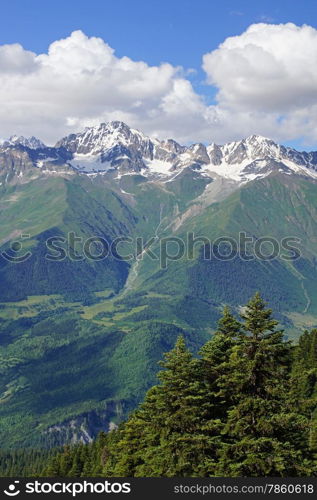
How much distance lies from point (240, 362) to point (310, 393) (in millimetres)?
74541

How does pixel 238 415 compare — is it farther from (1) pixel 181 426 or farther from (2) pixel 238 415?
(1) pixel 181 426

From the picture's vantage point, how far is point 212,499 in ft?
114

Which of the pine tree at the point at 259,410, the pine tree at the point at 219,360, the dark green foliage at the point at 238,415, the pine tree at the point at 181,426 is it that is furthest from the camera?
the pine tree at the point at 219,360

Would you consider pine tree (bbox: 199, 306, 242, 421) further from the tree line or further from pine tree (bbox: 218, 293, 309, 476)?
pine tree (bbox: 218, 293, 309, 476)

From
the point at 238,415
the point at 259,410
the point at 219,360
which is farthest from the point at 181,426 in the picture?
the point at 219,360

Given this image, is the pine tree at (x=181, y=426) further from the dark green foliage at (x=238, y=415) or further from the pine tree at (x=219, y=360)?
the pine tree at (x=219, y=360)

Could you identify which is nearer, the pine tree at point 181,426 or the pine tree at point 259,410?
the pine tree at point 259,410

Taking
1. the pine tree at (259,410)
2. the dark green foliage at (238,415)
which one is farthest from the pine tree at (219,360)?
the pine tree at (259,410)

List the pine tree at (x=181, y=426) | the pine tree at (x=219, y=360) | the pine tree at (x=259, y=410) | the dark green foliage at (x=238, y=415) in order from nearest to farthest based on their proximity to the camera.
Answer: the pine tree at (x=259, y=410)
the dark green foliage at (x=238, y=415)
the pine tree at (x=181, y=426)
the pine tree at (x=219, y=360)

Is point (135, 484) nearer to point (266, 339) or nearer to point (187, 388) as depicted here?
point (187, 388)

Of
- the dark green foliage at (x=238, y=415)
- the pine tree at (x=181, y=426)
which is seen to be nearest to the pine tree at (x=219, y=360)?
the dark green foliage at (x=238, y=415)

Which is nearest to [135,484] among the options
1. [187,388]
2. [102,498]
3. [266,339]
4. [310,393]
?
[102,498]

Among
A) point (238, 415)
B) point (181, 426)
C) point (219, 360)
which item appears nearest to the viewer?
point (238, 415)

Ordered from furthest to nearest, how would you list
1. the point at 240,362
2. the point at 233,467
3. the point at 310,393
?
the point at 310,393 → the point at 240,362 → the point at 233,467
